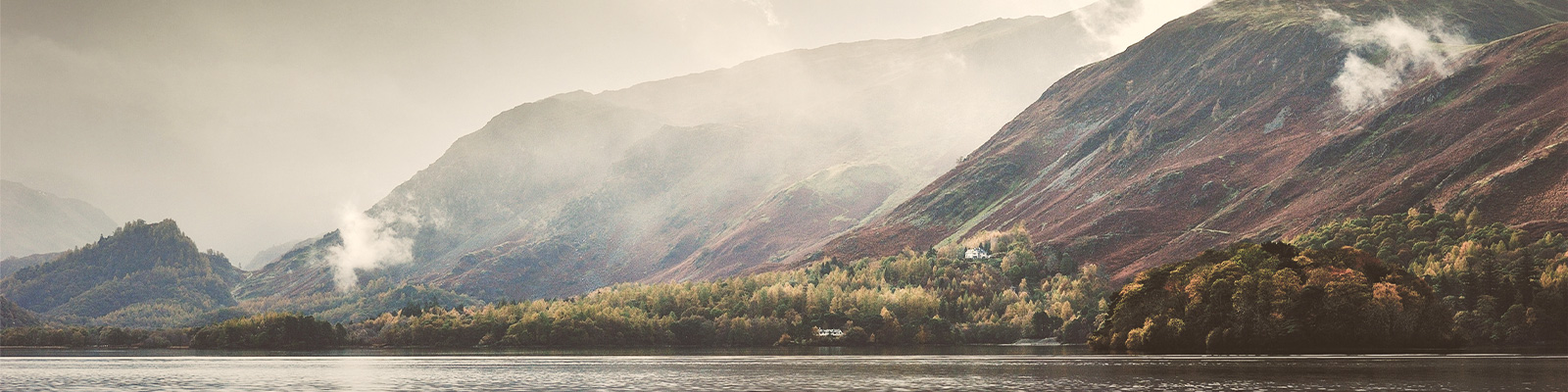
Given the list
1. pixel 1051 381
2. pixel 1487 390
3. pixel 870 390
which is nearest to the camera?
pixel 1487 390

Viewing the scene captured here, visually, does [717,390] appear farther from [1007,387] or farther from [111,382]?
[111,382]

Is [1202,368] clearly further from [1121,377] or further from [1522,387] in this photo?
[1522,387]

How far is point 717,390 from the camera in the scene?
13175cm

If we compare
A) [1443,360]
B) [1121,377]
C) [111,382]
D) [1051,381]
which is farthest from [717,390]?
[1443,360]

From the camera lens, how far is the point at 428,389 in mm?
142750

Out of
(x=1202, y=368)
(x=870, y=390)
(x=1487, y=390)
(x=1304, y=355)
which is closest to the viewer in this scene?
(x=1487, y=390)

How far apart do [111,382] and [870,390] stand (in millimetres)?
105539

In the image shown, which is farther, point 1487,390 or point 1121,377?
point 1121,377

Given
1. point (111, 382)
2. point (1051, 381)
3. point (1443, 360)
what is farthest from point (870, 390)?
point (111, 382)

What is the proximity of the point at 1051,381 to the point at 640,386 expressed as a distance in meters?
47.8

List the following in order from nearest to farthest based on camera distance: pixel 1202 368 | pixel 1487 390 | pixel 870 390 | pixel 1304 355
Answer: pixel 1487 390 → pixel 870 390 → pixel 1202 368 → pixel 1304 355

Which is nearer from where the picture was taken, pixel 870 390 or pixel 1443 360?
pixel 870 390

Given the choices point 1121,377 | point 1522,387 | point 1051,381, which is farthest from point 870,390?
point 1522,387

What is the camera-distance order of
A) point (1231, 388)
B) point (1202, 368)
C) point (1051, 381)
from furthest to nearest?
point (1202, 368) < point (1051, 381) < point (1231, 388)
